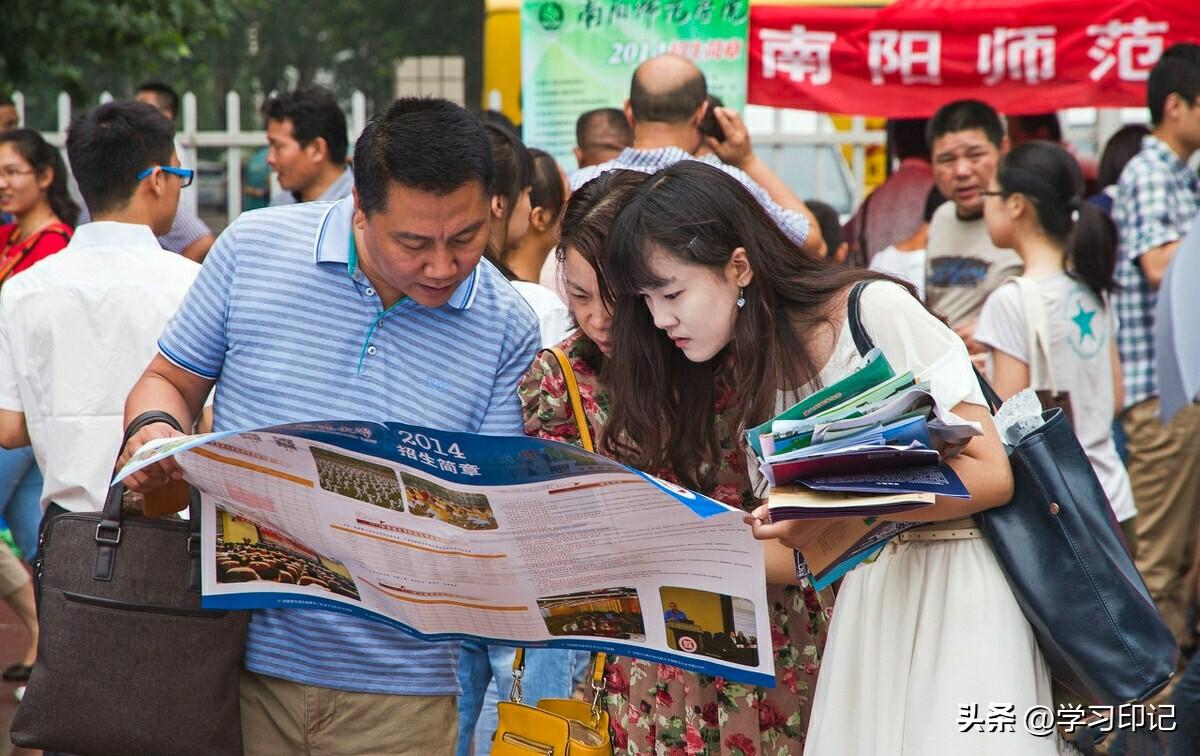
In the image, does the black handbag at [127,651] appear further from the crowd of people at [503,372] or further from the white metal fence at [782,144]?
the white metal fence at [782,144]

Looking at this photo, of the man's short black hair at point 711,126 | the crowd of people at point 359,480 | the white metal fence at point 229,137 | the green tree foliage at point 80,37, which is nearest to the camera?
the crowd of people at point 359,480

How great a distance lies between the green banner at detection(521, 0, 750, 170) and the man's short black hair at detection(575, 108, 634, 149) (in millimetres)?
938

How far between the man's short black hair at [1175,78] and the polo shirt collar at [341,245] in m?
4.28

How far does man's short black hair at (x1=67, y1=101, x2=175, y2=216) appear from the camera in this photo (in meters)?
3.97

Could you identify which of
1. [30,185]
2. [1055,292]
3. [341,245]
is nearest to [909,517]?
[341,245]

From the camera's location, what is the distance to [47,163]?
235 inches

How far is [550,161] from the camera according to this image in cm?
511

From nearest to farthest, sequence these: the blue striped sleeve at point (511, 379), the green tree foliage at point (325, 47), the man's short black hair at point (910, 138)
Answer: the blue striped sleeve at point (511, 379)
the man's short black hair at point (910, 138)
the green tree foliage at point (325, 47)

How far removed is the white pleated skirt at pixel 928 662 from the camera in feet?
8.12

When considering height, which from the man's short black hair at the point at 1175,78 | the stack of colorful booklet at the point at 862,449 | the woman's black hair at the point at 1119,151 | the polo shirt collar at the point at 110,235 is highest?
the man's short black hair at the point at 1175,78

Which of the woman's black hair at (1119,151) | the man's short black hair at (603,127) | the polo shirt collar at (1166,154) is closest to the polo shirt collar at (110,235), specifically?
the man's short black hair at (603,127)

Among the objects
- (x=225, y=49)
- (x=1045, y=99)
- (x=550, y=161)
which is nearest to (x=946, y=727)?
(x=550, y=161)

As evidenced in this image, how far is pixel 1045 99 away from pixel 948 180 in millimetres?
1449

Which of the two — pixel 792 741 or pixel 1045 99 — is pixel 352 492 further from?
pixel 1045 99
